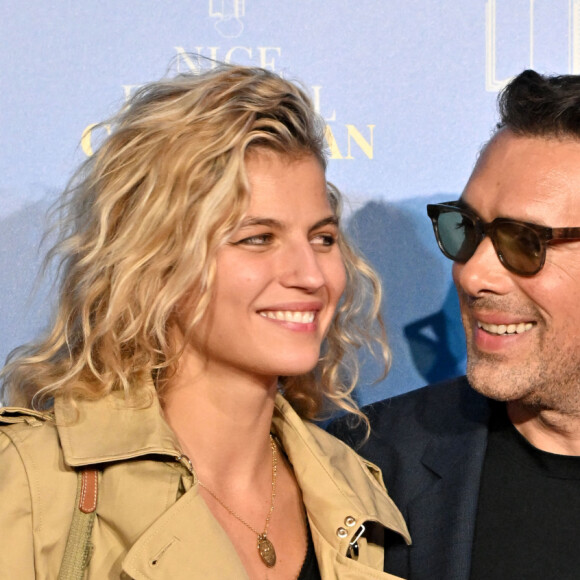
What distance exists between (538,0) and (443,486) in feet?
5.84

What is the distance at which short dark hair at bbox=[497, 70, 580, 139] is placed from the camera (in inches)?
110

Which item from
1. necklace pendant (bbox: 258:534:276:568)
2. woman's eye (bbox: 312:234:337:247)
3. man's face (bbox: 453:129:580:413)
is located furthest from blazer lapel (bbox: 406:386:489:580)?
woman's eye (bbox: 312:234:337:247)

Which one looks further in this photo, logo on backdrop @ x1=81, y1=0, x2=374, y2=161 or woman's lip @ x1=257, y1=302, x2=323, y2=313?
logo on backdrop @ x1=81, y1=0, x2=374, y2=161

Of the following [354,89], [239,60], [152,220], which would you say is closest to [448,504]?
[152,220]

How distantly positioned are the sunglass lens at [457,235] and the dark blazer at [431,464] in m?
0.45

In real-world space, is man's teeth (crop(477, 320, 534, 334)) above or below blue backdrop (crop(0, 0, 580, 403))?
below

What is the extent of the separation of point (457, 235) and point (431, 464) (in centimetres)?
69

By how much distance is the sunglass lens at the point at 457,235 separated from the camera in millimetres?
2854

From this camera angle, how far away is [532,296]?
2.71m

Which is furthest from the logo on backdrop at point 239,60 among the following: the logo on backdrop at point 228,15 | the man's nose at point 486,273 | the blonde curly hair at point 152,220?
the man's nose at point 486,273

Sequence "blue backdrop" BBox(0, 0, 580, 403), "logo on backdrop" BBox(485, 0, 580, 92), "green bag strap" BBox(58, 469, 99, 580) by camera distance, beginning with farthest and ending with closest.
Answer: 1. "logo on backdrop" BBox(485, 0, 580, 92)
2. "blue backdrop" BBox(0, 0, 580, 403)
3. "green bag strap" BBox(58, 469, 99, 580)

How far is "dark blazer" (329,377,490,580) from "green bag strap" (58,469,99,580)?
3.01ft

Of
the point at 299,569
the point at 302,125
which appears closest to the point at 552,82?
the point at 302,125

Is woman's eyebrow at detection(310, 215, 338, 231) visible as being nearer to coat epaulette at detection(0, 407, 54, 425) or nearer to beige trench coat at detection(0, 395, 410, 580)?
beige trench coat at detection(0, 395, 410, 580)
